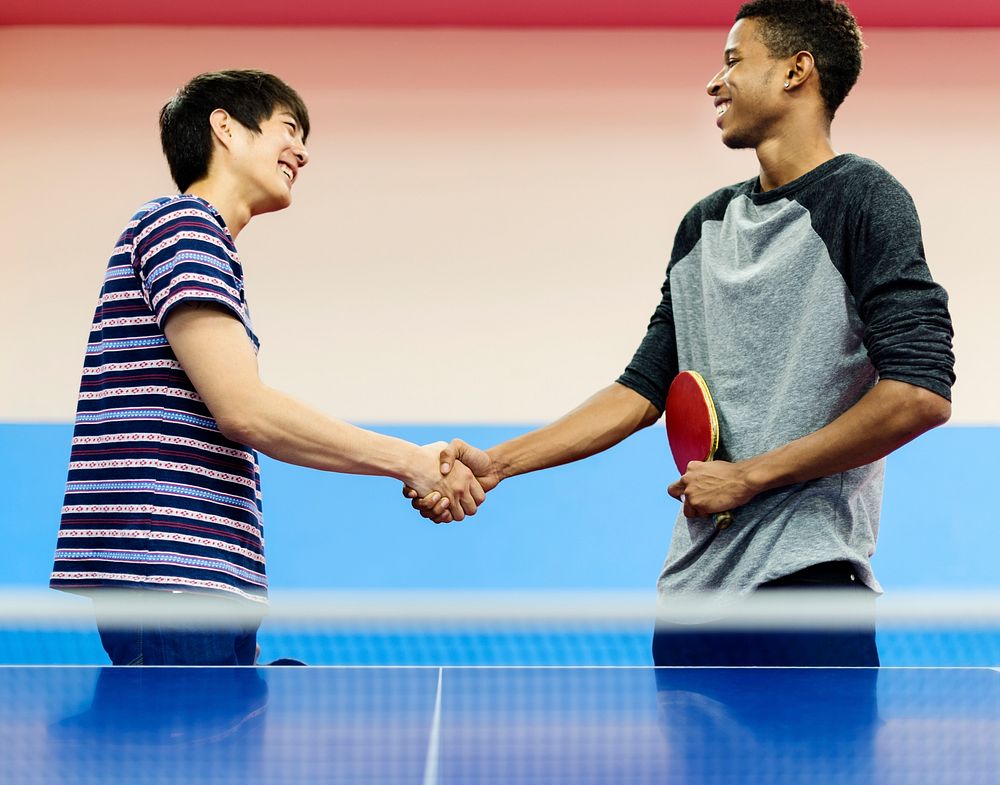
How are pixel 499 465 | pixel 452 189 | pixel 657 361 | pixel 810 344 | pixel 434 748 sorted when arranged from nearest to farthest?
pixel 434 748 < pixel 810 344 < pixel 657 361 < pixel 499 465 < pixel 452 189

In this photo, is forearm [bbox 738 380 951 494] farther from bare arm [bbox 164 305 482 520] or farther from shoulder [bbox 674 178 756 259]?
bare arm [bbox 164 305 482 520]

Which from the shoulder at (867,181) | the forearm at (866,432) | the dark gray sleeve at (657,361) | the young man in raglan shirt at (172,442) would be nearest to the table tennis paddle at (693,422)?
the forearm at (866,432)

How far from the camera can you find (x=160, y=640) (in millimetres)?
1810

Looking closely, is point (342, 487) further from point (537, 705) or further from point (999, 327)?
point (537, 705)

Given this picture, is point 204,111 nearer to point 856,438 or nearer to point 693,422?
point 693,422

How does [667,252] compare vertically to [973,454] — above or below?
above

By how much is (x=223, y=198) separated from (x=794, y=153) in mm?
1083

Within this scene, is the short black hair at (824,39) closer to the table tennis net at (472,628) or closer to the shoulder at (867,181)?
the shoulder at (867,181)

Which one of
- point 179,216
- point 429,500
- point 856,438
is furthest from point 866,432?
point 179,216

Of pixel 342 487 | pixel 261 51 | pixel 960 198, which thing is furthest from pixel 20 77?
pixel 960 198

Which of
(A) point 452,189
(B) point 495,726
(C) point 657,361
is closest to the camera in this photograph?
(B) point 495,726

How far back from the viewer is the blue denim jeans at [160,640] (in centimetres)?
180

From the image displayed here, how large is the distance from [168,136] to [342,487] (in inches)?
123

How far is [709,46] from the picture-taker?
18.6ft
